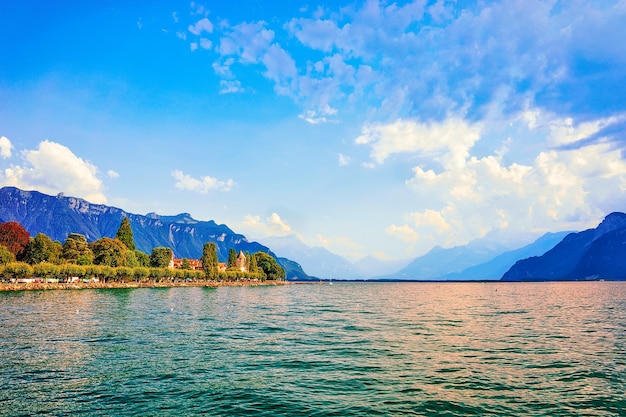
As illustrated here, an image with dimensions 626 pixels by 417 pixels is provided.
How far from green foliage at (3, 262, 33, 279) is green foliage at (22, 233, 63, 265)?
78.3 feet

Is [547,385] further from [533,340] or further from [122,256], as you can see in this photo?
[122,256]

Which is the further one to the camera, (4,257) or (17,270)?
(4,257)

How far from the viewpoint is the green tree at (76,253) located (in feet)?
590

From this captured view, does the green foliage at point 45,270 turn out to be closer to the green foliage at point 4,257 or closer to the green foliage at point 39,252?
the green foliage at point 4,257

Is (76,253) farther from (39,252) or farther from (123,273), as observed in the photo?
(123,273)

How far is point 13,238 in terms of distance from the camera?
18112 centimetres

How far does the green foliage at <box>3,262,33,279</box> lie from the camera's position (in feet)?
477

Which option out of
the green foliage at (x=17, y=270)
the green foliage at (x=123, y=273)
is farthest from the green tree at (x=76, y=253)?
the green foliage at (x=17, y=270)

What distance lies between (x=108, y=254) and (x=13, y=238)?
3939 centimetres

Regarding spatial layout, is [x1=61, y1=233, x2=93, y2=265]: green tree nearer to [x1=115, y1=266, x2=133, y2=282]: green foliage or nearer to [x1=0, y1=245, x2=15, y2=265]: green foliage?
[x1=115, y1=266, x2=133, y2=282]: green foliage

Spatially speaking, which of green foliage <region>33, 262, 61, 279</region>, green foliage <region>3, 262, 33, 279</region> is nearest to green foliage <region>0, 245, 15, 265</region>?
green foliage <region>3, 262, 33, 279</region>

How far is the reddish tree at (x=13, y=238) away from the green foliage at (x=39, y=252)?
316cm

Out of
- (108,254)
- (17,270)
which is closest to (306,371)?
(17,270)

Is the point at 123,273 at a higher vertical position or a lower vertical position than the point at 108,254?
lower
